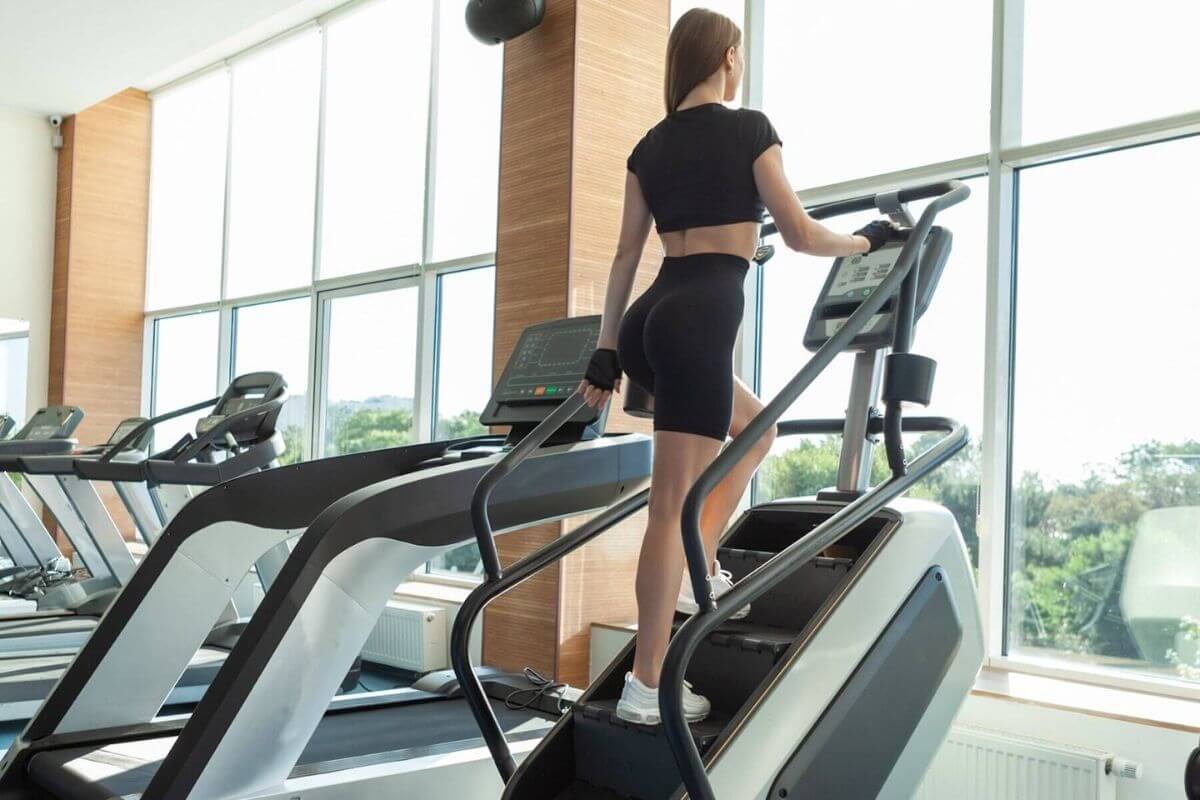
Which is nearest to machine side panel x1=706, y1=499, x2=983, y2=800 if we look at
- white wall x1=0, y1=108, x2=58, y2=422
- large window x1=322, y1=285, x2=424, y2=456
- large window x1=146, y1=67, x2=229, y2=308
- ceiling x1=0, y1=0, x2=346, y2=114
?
large window x1=322, y1=285, x2=424, y2=456

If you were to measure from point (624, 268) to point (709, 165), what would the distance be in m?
0.32

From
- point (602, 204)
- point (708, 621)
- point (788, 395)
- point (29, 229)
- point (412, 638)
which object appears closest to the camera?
point (708, 621)

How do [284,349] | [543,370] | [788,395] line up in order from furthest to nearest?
[284,349], [543,370], [788,395]

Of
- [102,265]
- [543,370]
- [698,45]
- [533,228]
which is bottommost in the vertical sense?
[543,370]

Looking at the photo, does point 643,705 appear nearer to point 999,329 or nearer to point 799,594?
point 799,594

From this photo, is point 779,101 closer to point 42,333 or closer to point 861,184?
point 861,184

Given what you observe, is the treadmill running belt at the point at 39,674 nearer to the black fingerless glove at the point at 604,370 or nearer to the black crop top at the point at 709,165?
the black fingerless glove at the point at 604,370

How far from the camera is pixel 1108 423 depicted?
3.48 metres

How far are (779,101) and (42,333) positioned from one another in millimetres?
6909

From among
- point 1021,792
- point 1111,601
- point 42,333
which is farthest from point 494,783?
point 42,333

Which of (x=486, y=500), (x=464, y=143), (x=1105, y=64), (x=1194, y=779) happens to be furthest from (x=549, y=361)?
(x=464, y=143)

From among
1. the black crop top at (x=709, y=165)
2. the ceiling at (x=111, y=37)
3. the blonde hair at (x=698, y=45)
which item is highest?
the ceiling at (x=111, y=37)

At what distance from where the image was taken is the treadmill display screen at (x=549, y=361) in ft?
9.34


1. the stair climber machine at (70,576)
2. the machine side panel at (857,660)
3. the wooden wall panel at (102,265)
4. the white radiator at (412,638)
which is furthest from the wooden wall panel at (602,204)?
the wooden wall panel at (102,265)
